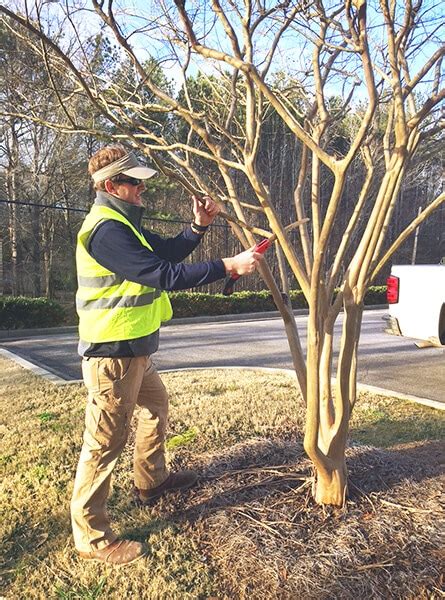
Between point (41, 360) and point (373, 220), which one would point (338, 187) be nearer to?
point (373, 220)

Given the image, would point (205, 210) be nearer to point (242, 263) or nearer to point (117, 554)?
point (242, 263)

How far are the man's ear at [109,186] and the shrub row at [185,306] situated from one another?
39.0ft

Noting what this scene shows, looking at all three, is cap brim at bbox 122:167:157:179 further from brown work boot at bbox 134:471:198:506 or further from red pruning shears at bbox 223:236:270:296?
brown work boot at bbox 134:471:198:506

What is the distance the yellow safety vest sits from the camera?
7.90ft

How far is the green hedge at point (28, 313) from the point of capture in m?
13.4

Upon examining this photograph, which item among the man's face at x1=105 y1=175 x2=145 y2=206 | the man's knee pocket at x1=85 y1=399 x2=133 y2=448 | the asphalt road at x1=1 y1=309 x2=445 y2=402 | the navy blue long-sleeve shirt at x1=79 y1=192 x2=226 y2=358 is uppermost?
the man's face at x1=105 y1=175 x2=145 y2=206

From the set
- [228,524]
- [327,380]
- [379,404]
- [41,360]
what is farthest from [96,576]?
[41,360]

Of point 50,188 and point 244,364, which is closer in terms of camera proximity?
point 244,364

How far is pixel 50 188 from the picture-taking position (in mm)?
17078

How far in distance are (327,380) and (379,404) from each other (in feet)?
8.36

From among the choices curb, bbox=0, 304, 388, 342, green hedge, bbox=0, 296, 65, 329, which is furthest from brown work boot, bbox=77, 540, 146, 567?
green hedge, bbox=0, 296, 65, 329

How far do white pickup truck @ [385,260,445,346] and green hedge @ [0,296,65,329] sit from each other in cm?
1042

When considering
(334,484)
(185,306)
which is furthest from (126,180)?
(185,306)

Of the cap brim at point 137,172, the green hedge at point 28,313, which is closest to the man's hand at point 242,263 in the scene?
the cap brim at point 137,172
